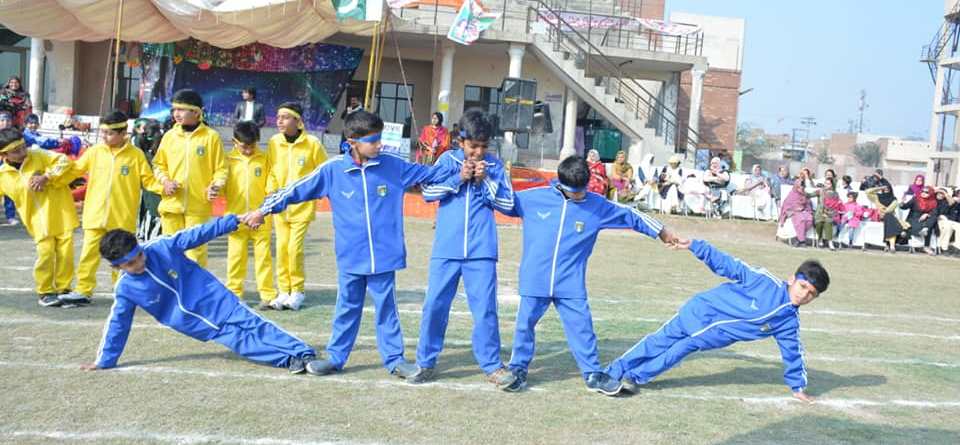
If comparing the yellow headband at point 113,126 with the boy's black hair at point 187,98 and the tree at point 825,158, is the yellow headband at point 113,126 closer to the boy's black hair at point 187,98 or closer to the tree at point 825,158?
the boy's black hair at point 187,98

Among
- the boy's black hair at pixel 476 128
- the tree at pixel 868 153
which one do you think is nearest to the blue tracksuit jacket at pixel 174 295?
the boy's black hair at pixel 476 128

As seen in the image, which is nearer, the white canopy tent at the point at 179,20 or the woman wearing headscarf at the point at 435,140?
the white canopy tent at the point at 179,20

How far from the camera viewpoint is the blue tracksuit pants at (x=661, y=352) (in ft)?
19.6

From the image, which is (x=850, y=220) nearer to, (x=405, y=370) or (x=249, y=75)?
(x=405, y=370)

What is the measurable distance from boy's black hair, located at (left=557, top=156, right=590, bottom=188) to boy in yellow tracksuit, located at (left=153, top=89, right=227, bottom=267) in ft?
11.2

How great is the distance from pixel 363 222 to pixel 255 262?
243cm

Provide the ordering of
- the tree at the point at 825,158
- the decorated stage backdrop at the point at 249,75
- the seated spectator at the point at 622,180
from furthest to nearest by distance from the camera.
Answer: the tree at the point at 825,158, the decorated stage backdrop at the point at 249,75, the seated spectator at the point at 622,180

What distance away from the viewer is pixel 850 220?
1820 cm

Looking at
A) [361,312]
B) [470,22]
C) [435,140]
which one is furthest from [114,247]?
[470,22]

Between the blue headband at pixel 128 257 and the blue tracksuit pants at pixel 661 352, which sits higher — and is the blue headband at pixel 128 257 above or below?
above

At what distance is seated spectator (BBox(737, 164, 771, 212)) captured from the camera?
20.0 m

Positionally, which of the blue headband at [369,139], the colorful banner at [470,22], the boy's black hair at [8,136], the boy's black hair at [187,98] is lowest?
the boy's black hair at [8,136]

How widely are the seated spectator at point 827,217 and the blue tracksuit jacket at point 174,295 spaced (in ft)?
47.8

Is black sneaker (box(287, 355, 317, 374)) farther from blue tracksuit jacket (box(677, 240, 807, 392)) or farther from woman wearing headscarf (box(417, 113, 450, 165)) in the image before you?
woman wearing headscarf (box(417, 113, 450, 165))
